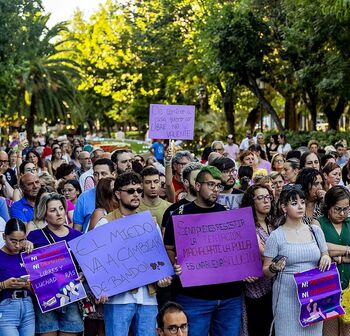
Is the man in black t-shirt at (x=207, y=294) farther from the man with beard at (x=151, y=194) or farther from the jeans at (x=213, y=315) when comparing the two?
the man with beard at (x=151, y=194)

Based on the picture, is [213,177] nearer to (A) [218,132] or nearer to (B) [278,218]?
(B) [278,218]

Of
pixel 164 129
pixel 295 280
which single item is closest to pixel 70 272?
pixel 295 280

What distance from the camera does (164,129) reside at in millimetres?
11898

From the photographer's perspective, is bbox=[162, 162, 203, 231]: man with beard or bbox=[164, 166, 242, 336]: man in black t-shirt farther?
bbox=[162, 162, 203, 231]: man with beard

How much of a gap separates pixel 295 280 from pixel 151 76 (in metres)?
38.0

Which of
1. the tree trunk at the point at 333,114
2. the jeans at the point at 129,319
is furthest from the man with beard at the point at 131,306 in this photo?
the tree trunk at the point at 333,114

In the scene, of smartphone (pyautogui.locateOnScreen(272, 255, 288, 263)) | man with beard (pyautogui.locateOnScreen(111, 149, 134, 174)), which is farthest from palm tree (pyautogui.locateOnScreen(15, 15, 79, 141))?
smartphone (pyautogui.locateOnScreen(272, 255, 288, 263))

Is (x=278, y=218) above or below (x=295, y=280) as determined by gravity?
above

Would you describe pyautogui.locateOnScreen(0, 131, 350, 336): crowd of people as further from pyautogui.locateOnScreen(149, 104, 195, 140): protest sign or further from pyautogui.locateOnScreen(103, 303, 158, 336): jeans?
pyautogui.locateOnScreen(149, 104, 195, 140): protest sign

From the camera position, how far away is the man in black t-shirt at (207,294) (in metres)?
6.05

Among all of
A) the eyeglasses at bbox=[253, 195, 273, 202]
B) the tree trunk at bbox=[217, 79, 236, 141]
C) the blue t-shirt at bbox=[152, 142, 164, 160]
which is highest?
the tree trunk at bbox=[217, 79, 236, 141]

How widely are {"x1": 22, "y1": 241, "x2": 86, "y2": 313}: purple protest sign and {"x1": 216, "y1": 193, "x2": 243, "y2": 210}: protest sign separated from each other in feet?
5.51

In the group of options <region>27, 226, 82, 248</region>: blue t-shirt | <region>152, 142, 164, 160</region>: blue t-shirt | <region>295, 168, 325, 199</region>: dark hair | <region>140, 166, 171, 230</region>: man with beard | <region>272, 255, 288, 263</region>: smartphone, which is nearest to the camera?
<region>272, 255, 288, 263</region>: smartphone

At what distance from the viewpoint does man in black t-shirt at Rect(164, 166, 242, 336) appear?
6047 millimetres
